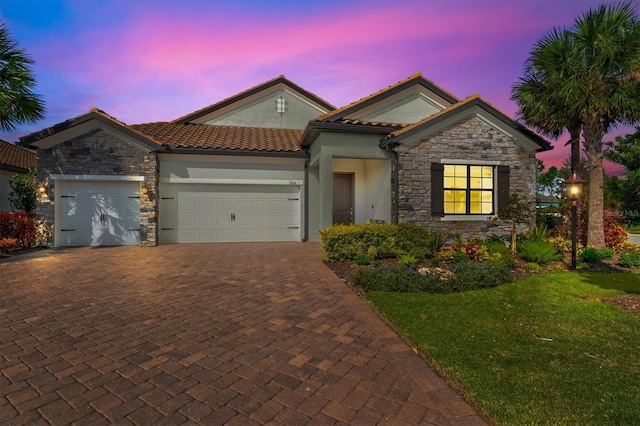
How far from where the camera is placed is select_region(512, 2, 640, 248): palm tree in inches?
366

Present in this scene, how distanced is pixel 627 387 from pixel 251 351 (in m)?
3.57

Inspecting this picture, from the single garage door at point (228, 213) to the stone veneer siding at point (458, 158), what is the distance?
464cm

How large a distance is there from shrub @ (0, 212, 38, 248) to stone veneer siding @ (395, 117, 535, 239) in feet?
40.1

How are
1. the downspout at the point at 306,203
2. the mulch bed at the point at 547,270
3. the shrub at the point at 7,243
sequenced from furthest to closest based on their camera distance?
the downspout at the point at 306,203, the shrub at the point at 7,243, the mulch bed at the point at 547,270

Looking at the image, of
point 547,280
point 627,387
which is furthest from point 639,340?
point 547,280

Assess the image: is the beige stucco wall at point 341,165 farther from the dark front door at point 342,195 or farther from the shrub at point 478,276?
the shrub at point 478,276

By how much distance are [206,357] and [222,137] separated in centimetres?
1143

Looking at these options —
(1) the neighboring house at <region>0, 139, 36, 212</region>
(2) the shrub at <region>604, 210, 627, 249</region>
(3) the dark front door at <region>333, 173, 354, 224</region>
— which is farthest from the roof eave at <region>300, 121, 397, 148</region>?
(1) the neighboring house at <region>0, 139, 36, 212</region>

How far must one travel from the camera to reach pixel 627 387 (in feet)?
9.46

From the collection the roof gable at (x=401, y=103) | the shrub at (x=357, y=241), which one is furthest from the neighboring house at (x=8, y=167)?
the shrub at (x=357, y=241)

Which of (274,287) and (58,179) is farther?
(58,179)

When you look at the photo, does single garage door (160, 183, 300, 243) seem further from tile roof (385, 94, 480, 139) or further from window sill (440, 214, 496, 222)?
window sill (440, 214, 496, 222)

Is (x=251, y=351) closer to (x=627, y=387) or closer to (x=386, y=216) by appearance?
(x=627, y=387)

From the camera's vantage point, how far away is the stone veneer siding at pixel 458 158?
10508 mm
